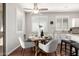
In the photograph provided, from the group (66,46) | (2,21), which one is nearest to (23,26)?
(2,21)

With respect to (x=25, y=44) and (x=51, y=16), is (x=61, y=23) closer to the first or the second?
(x=51, y=16)

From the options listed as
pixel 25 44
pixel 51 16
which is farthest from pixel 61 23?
pixel 25 44

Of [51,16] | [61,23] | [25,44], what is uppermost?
[51,16]

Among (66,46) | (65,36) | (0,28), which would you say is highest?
(0,28)

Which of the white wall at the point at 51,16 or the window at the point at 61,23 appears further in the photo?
the window at the point at 61,23

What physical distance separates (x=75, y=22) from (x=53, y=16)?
0.91m

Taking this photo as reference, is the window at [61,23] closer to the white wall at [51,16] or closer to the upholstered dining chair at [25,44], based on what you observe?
the white wall at [51,16]

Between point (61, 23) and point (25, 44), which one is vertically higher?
point (61, 23)

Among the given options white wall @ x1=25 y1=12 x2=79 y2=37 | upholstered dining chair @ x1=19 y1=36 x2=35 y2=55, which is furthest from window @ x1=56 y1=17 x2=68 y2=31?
upholstered dining chair @ x1=19 y1=36 x2=35 y2=55

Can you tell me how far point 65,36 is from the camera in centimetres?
462

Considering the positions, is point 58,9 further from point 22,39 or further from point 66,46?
point 22,39

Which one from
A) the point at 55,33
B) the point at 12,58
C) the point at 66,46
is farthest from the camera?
the point at 55,33

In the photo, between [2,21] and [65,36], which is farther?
[65,36]

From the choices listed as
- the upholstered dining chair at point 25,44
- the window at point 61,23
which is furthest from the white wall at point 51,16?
the upholstered dining chair at point 25,44
